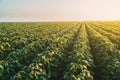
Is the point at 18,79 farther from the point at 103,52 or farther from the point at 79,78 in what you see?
the point at 103,52

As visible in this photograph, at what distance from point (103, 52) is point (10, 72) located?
4591mm

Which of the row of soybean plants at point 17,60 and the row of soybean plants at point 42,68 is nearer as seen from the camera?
the row of soybean plants at point 42,68

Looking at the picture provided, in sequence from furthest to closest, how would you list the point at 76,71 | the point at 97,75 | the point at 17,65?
the point at 97,75
the point at 17,65
the point at 76,71

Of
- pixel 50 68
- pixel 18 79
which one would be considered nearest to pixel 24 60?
pixel 50 68

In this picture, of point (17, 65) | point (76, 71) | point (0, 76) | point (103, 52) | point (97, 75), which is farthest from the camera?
point (103, 52)

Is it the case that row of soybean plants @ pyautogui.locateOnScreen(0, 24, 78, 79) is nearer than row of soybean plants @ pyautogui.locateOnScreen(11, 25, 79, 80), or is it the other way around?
row of soybean plants @ pyautogui.locateOnScreen(11, 25, 79, 80)

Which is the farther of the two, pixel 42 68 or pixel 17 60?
pixel 17 60

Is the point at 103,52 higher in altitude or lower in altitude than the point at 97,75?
higher

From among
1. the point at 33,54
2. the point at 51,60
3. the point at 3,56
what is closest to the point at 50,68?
the point at 51,60

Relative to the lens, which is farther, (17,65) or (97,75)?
(97,75)

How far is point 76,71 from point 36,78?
4.37 ft

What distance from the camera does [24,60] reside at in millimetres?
9797

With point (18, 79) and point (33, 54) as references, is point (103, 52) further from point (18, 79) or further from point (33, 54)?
point (18, 79)

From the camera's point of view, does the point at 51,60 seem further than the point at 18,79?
Yes
